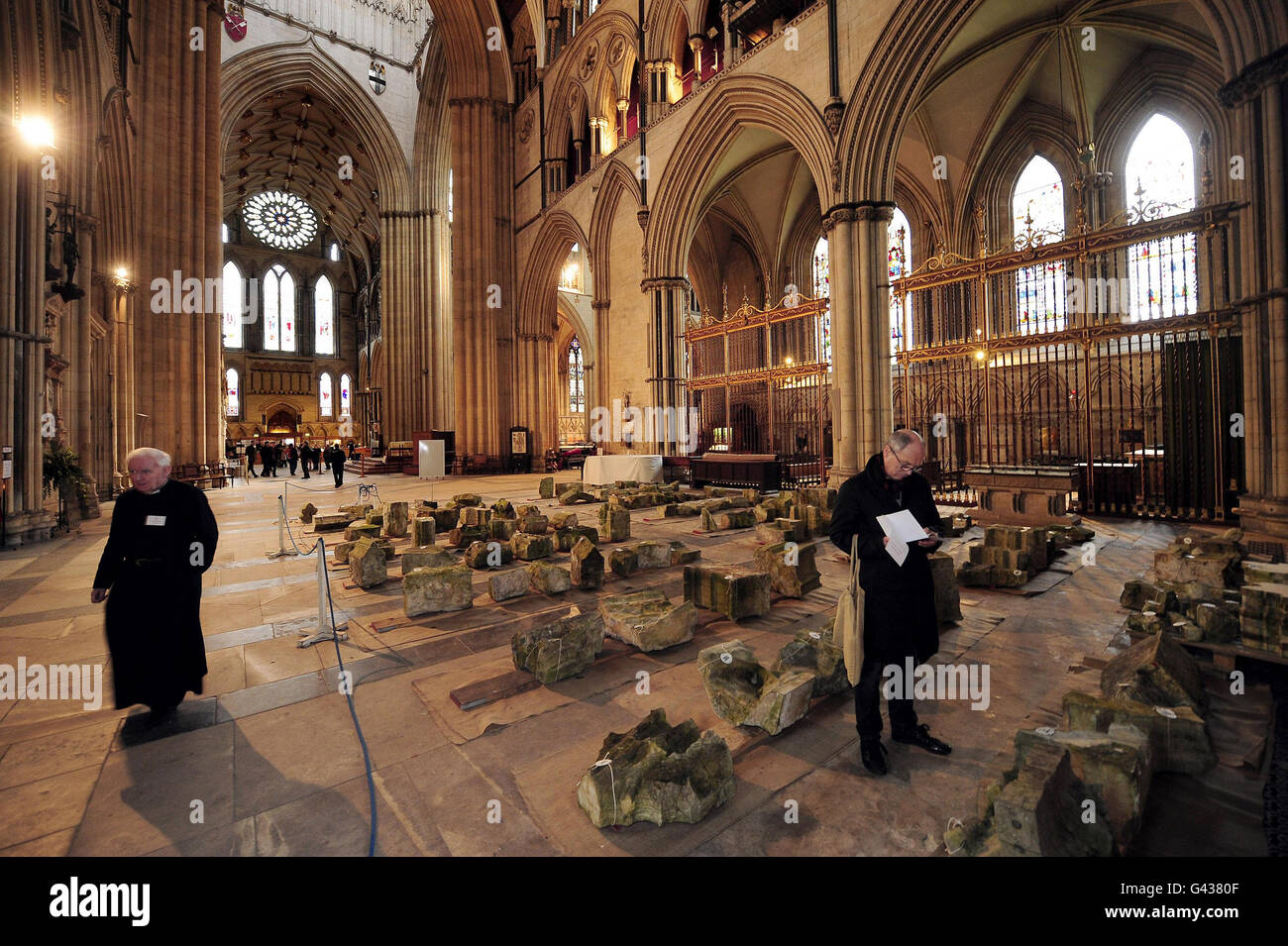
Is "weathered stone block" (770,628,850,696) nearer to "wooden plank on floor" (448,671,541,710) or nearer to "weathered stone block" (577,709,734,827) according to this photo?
"weathered stone block" (577,709,734,827)

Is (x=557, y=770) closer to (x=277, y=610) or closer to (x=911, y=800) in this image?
(x=911, y=800)

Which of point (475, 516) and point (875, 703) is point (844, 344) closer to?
point (475, 516)

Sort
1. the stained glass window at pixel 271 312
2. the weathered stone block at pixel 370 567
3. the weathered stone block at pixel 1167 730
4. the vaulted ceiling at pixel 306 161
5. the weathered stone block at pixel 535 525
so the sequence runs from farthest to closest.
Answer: the stained glass window at pixel 271 312, the vaulted ceiling at pixel 306 161, the weathered stone block at pixel 535 525, the weathered stone block at pixel 370 567, the weathered stone block at pixel 1167 730

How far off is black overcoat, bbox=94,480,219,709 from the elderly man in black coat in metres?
3.34

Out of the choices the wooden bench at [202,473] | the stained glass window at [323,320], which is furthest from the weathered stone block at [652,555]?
the stained glass window at [323,320]

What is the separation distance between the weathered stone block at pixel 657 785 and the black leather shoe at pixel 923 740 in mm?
940

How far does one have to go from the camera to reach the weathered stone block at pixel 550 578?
521 centimetres

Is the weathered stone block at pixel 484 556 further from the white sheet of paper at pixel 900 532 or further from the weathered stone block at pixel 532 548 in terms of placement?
the white sheet of paper at pixel 900 532

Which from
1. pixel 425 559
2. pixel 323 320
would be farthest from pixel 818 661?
pixel 323 320

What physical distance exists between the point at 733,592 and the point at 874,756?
206cm

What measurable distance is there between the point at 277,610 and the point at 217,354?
15.9 m

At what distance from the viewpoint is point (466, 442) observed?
76.2 ft
